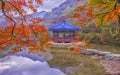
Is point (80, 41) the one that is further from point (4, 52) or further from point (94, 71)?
point (94, 71)

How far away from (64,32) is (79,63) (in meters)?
13.0

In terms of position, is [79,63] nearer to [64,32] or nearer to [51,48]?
[51,48]

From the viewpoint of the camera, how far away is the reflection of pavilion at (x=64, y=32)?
111 feet

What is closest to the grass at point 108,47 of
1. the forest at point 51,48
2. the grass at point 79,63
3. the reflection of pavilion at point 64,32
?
the forest at point 51,48

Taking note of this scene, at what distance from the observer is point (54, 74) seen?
18266mm

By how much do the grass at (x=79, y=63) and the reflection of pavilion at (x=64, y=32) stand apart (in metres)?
7.63

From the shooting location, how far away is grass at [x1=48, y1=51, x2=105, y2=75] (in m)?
18.6

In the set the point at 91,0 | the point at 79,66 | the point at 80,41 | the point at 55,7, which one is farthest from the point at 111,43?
the point at 55,7

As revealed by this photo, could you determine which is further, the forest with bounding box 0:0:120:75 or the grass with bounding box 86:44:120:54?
the grass with bounding box 86:44:120:54

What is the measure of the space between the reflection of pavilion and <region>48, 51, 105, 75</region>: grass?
25.0ft

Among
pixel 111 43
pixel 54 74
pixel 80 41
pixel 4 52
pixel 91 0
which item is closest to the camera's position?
pixel 91 0

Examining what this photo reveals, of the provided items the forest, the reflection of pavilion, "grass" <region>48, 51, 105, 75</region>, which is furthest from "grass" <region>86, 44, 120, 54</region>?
the reflection of pavilion

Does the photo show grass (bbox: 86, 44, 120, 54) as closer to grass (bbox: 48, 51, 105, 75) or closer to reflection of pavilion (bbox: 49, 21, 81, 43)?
grass (bbox: 48, 51, 105, 75)

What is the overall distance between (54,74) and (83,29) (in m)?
18.8
